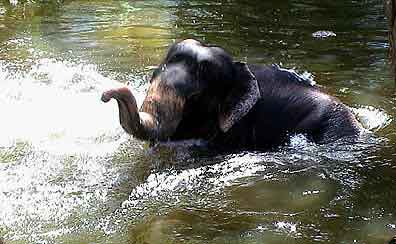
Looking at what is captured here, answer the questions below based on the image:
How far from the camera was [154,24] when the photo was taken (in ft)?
31.2

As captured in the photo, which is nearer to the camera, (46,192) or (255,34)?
(46,192)

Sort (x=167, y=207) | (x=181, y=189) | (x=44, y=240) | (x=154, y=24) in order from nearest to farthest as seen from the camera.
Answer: (x=44, y=240) < (x=167, y=207) < (x=181, y=189) < (x=154, y=24)

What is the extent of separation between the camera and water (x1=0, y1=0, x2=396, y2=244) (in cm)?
385

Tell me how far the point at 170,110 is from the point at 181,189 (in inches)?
27.8

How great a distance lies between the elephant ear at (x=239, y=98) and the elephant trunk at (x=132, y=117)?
51 cm

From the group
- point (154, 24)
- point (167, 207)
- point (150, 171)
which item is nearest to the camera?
point (167, 207)

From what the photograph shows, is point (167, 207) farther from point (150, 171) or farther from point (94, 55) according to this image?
point (94, 55)

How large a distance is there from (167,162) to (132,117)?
52 cm

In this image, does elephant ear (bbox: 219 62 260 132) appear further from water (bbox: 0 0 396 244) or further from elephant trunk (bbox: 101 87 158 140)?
elephant trunk (bbox: 101 87 158 140)

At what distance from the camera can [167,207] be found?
4.09 m

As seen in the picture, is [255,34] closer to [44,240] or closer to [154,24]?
[154,24]

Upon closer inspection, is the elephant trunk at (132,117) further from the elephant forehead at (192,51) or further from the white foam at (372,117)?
the white foam at (372,117)

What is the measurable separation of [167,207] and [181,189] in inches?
12.7

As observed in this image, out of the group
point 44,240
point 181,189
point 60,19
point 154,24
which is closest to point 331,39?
point 154,24
